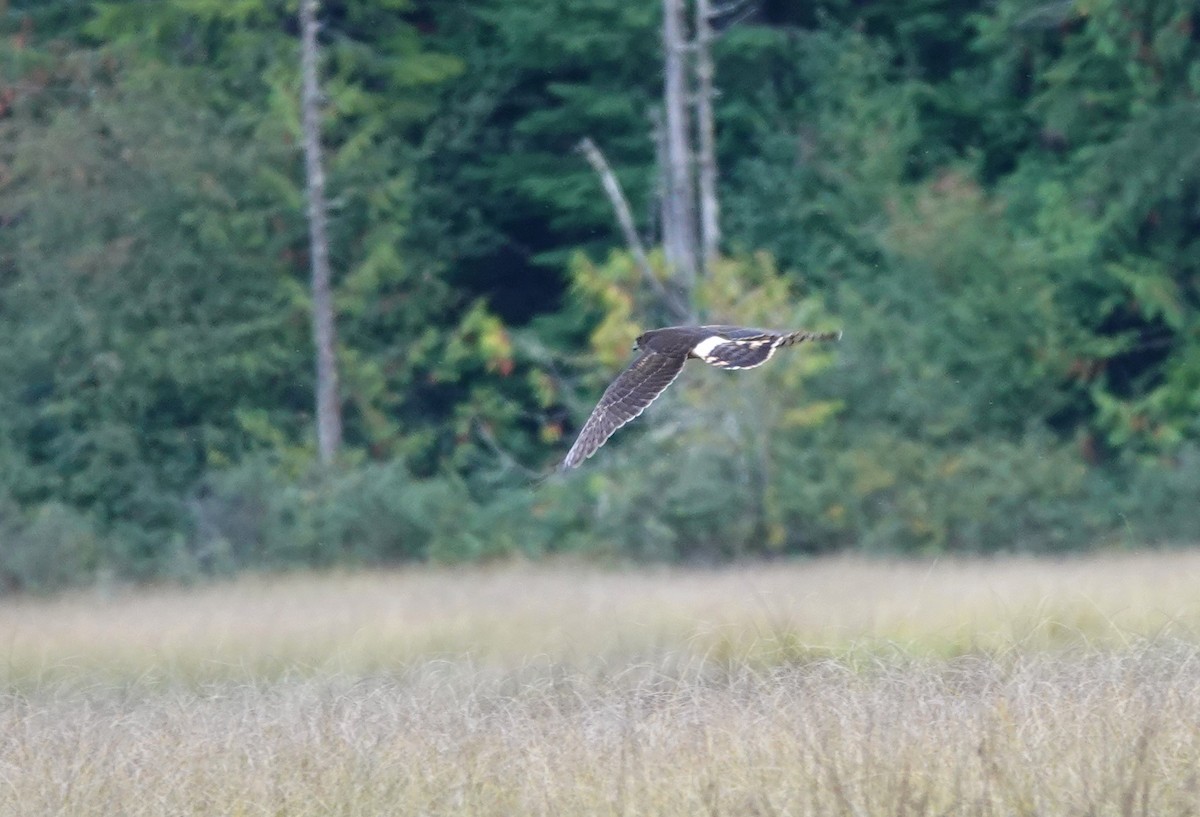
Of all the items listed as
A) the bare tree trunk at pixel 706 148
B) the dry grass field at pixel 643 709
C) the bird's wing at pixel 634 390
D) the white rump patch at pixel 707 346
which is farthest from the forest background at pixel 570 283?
the white rump patch at pixel 707 346

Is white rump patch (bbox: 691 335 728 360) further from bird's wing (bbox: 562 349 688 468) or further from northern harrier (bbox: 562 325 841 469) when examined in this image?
bird's wing (bbox: 562 349 688 468)


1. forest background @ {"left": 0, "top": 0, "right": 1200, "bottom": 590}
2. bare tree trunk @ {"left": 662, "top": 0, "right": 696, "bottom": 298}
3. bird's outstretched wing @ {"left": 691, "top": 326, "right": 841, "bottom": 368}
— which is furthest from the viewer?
bare tree trunk @ {"left": 662, "top": 0, "right": 696, "bottom": 298}

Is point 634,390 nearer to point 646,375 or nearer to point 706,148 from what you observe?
point 646,375

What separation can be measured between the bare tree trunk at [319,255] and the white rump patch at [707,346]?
1081cm

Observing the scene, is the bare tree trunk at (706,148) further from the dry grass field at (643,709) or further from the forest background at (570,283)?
the dry grass field at (643,709)

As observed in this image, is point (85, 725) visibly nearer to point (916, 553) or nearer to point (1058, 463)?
point (916, 553)

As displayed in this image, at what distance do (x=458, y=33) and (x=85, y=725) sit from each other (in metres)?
15.0

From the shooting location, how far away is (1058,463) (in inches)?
632

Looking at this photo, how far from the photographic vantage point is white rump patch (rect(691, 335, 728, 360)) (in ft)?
24.0

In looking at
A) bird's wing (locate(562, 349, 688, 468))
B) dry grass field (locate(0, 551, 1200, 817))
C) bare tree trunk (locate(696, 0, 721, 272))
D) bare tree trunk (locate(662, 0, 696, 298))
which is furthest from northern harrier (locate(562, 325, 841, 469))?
bare tree trunk (locate(696, 0, 721, 272))

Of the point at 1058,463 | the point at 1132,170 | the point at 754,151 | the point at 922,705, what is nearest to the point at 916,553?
the point at 1058,463

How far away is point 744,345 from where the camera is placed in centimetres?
727

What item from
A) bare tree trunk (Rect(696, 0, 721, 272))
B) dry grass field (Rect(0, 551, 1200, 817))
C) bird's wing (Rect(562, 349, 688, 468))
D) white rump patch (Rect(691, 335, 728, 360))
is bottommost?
dry grass field (Rect(0, 551, 1200, 817))

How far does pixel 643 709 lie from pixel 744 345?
5.05 ft
